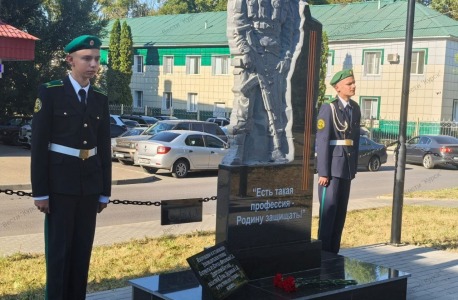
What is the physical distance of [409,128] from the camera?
119 ft

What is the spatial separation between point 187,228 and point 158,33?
3930cm

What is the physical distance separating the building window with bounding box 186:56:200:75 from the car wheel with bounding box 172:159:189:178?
26.1 meters

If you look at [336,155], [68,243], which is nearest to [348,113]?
[336,155]

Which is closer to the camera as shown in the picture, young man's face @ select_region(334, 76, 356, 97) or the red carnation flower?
the red carnation flower

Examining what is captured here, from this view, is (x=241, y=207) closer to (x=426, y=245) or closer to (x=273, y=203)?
(x=273, y=203)

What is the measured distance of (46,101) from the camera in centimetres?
481

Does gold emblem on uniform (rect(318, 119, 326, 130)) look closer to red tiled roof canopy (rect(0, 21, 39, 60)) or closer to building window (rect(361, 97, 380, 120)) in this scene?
red tiled roof canopy (rect(0, 21, 39, 60))

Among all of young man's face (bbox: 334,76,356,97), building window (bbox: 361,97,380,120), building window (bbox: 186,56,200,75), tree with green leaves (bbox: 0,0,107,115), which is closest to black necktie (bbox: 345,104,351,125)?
young man's face (bbox: 334,76,356,97)

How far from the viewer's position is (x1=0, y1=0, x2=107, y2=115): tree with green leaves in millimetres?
29422

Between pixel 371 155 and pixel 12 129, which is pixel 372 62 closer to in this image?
pixel 371 155

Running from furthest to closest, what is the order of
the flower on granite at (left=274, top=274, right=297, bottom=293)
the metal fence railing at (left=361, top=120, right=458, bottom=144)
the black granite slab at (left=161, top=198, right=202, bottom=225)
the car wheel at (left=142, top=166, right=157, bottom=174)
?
the metal fence railing at (left=361, top=120, right=458, bottom=144) → the car wheel at (left=142, top=166, right=157, bottom=174) → the black granite slab at (left=161, top=198, right=202, bottom=225) → the flower on granite at (left=274, top=274, right=297, bottom=293)

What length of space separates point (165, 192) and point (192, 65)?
30385 millimetres

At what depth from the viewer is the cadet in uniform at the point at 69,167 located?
189 inches

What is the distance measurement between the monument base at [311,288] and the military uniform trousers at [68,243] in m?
0.69
